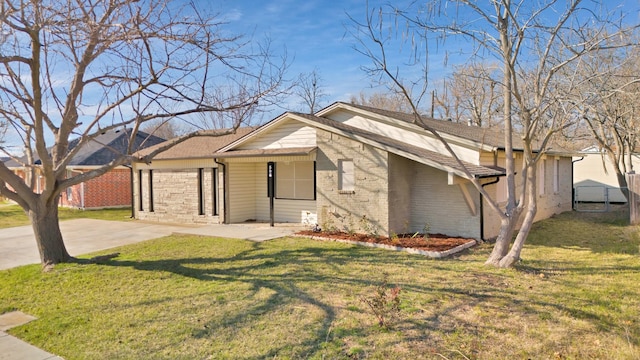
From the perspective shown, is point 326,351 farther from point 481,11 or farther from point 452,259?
point 481,11

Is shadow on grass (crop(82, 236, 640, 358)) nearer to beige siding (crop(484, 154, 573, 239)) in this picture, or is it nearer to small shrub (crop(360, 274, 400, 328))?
small shrub (crop(360, 274, 400, 328))

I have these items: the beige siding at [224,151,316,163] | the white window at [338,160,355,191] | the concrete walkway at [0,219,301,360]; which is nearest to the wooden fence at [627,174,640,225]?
the white window at [338,160,355,191]

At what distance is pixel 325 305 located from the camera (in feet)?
19.2

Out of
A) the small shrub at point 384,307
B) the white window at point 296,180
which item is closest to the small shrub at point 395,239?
the white window at point 296,180

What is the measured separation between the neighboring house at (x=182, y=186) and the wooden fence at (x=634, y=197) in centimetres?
1376

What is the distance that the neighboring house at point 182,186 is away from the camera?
1519 cm

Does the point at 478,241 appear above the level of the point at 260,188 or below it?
below

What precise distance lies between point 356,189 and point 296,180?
3753mm

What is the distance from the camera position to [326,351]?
14.6 feet

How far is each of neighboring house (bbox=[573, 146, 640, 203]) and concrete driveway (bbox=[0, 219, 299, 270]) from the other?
57.0ft

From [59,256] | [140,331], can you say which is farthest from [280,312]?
[59,256]

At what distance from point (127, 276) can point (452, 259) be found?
6559 millimetres

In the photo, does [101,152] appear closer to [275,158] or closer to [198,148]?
[198,148]

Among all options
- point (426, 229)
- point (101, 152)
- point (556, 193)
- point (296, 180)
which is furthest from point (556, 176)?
point (101, 152)
